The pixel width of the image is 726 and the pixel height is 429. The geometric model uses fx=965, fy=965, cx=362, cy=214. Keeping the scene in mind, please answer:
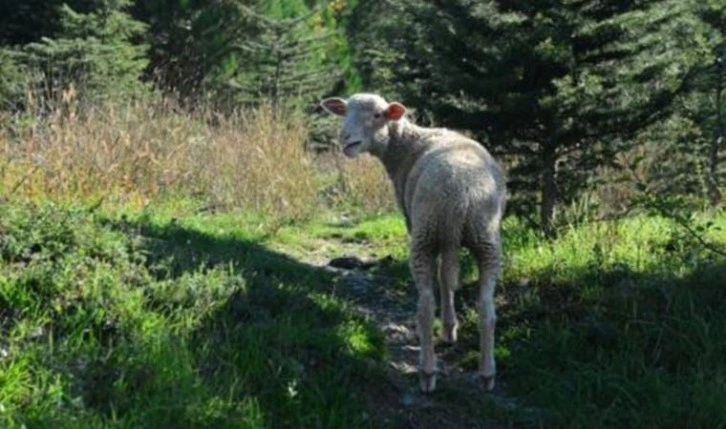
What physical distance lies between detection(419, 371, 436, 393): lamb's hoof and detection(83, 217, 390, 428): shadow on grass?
281 millimetres

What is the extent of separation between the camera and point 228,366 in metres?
5.01

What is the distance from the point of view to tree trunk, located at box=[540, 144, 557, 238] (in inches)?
326

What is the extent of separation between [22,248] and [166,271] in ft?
2.78

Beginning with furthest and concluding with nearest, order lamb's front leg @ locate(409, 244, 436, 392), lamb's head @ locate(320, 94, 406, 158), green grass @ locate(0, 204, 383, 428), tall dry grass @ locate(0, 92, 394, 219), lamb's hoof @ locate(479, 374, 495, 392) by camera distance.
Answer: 1. tall dry grass @ locate(0, 92, 394, 219)
2. lamb's head @ locate(320, 94, 406, 158)
3. lamb's hoof @ locate(479, 374, 495, 392)
4. lamb's front leg @ locate(409, 244, 436, 392)
5. green grass @ locate(0, 204, 383, 428)

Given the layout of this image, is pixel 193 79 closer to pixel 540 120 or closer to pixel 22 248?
pixel 540 120

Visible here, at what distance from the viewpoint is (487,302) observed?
5.66m

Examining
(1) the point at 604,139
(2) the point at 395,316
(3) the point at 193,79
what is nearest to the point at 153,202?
(2) the point at 395,316

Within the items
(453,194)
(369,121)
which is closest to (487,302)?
(453,194)

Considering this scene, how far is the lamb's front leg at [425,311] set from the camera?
5.57 meters

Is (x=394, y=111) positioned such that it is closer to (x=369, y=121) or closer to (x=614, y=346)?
(x=369, y=121)

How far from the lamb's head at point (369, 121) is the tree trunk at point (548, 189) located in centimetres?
164

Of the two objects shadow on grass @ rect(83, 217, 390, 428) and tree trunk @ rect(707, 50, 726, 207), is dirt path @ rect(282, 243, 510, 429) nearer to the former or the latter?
shadow on grass @ rect(83, 217, 390, 428)

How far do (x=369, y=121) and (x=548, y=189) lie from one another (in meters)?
1.97

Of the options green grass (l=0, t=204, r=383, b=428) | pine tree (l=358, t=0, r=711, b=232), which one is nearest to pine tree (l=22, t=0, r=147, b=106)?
pine tree (l=358, t=0, r=711, b=232)
